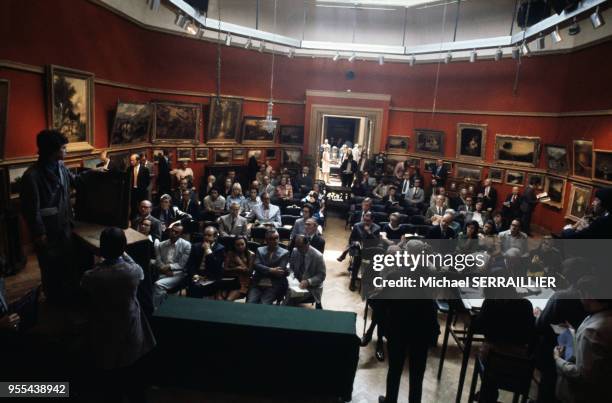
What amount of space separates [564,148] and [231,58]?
1107cm

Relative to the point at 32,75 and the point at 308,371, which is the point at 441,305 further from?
the point at 32,75

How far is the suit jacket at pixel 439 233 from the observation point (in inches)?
312

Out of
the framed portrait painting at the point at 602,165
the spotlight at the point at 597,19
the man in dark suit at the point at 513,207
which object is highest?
the spotlight at the point at 597,19

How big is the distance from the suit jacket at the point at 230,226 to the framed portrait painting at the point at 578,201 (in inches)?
334

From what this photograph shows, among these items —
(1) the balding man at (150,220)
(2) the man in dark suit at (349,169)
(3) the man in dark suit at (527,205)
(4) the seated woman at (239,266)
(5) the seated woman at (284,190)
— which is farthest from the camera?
(2) the man in dark suit at (349,169)

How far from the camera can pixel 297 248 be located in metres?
5.99

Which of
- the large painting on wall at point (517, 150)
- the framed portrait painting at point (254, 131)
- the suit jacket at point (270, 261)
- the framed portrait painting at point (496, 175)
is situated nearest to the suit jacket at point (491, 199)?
the framed portrait painting at point (496, 175)

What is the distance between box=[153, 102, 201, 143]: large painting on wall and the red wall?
0.44 m

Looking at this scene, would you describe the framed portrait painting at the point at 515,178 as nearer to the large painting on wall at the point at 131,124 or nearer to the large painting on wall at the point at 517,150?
the large painting on wall at the point at 517,150

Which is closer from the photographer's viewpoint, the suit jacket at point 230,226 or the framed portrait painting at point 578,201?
the suit jacket at point 230,226

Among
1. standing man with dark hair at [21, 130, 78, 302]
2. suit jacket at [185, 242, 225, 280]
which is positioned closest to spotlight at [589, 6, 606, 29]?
suit jacket at [185, 242, 225, 280]

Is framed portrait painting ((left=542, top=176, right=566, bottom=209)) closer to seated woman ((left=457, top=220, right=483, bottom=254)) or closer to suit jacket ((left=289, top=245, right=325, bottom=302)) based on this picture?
seated woman ((left=457, top=220, right=483, bottom=254))

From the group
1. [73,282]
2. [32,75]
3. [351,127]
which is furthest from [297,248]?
[351,127]

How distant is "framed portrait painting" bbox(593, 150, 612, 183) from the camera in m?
8.54
